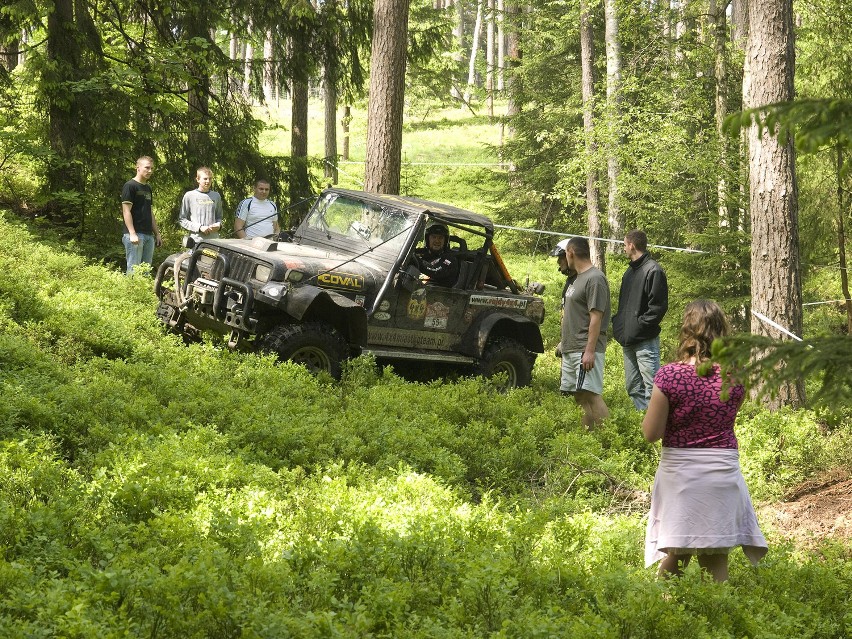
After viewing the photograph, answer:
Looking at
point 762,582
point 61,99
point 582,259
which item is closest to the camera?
point 762,582

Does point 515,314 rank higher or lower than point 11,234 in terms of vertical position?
lower

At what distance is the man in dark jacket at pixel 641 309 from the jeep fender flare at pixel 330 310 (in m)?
2.61

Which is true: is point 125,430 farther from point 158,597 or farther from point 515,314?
point 515,314

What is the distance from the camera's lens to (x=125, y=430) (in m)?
6.80

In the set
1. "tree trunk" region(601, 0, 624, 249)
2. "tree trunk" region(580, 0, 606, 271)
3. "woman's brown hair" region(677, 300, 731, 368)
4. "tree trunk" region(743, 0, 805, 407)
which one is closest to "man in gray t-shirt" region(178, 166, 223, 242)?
"tree trunk" region(743, 0, 805, 407)

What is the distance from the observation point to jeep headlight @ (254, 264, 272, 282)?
9234mm

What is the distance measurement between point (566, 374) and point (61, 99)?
8815 millimetres

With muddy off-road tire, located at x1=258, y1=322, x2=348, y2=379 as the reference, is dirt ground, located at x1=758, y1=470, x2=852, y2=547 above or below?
below

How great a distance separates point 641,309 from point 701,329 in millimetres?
4282

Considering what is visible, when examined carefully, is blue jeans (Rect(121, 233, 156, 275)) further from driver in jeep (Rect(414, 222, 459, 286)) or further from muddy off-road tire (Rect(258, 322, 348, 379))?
driver in jeep (Rect(414, 222, 459, 286))

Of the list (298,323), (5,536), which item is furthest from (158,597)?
(298,323)

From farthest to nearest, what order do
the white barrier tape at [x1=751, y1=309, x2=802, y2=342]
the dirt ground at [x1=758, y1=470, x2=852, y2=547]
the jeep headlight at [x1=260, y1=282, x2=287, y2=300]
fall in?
the white barrier tape at [x1=751, y1=309, x2=802, y2=342] → the jeep headlight at [x1=260, y1=282, x2=287, y2=300] → the dirt ground at [x1=758, y1=470, x2=852, y2=547]

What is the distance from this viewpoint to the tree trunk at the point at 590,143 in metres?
18.8

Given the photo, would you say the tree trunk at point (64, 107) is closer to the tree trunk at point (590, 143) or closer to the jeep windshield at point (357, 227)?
the jeep windshield at point (357, 227)
